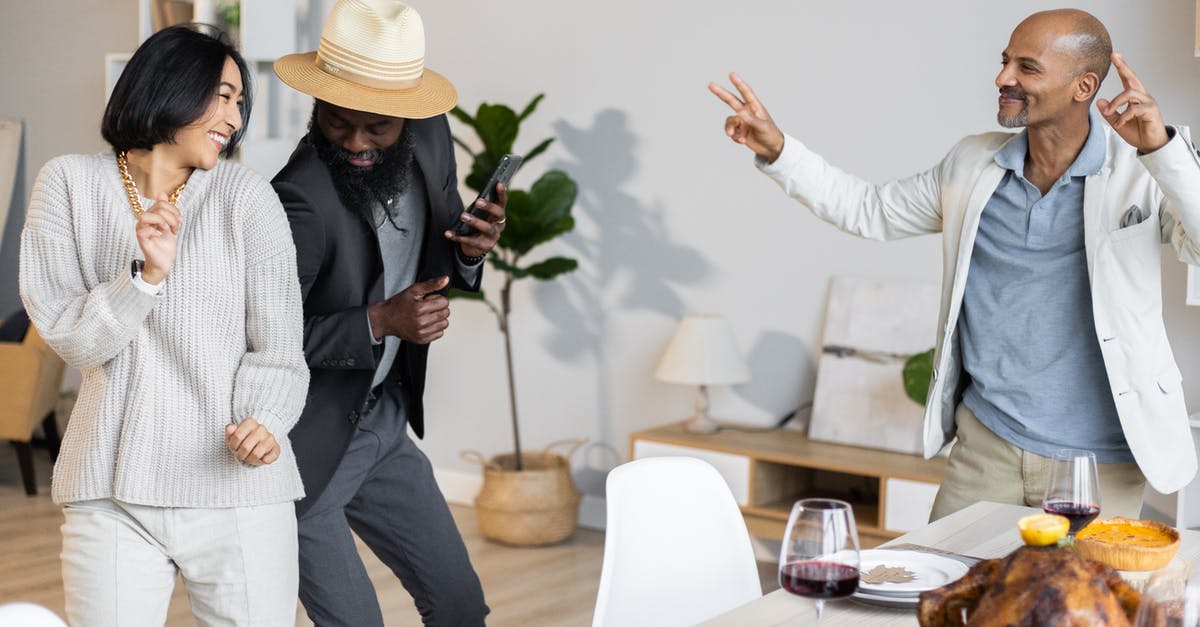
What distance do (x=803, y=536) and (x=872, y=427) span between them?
10.2 feet

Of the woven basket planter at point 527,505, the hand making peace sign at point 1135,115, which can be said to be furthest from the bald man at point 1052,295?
the woven basket planter at point 527,505

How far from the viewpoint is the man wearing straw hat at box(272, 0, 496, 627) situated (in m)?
2.38

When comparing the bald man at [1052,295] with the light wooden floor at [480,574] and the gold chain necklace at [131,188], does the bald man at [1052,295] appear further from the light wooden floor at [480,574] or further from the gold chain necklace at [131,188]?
the light wooden floor at [480,574]

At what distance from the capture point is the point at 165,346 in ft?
6.46

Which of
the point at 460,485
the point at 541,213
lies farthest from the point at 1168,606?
the point at 460,485

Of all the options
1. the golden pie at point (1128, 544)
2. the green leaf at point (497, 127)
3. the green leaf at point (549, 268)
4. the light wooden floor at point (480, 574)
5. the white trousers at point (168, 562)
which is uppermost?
the green leaf at point (497, 127)

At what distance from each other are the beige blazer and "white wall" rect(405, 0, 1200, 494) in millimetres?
1626

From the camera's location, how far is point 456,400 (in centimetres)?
562

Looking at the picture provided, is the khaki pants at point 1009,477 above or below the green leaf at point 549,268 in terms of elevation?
below

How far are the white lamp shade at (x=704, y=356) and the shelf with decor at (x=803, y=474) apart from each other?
0.21 meters

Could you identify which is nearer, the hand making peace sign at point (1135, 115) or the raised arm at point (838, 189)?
the hand making peace sign at point (1135, 115)

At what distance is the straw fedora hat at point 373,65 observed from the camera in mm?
2410

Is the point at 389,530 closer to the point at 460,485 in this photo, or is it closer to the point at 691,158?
the point at 691,158

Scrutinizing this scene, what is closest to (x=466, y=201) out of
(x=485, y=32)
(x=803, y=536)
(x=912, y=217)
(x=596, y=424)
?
(x=485, y=32)
